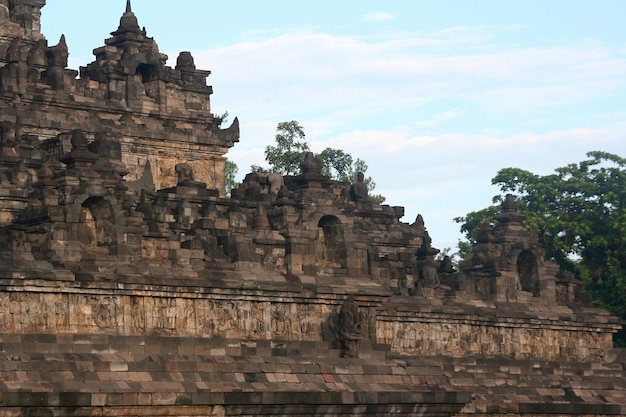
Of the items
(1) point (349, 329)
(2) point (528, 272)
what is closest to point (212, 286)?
(1) point (349, 329)

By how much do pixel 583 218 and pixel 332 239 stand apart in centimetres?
3735

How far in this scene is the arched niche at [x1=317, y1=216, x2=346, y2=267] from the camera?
249ft

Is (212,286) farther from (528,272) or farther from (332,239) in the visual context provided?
(528,272)

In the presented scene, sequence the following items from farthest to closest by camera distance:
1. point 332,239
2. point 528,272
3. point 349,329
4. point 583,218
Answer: point 583,218 < point 528,272 < point 332,239 < point 349,329

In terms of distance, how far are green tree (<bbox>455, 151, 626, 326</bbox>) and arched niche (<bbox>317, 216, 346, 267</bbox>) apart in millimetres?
31876

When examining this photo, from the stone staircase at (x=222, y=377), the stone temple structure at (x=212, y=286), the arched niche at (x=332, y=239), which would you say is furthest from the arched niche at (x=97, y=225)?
the arched niche at (x=332, y=239)

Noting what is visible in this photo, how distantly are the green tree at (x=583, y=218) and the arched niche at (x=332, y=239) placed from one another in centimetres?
3188

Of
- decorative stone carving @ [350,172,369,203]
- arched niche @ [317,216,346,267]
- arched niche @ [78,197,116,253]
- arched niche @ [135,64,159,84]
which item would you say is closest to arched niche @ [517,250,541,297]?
decorative stone carving @ [350,172,369,203]

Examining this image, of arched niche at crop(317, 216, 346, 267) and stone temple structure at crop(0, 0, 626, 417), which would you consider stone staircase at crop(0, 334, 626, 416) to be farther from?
arched niche at crop(317, 216, 346, 267)

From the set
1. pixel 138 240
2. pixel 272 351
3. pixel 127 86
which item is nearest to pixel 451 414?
pixel 272 351

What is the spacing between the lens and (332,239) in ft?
250

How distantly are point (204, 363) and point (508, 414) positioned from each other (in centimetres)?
1674

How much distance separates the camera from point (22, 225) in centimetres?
6900

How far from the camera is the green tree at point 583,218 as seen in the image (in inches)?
4250
